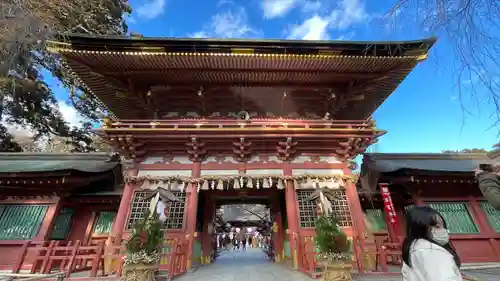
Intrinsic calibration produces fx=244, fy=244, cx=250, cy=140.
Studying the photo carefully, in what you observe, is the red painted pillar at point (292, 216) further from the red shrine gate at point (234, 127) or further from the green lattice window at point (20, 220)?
the green lattice window at point (20, 220)

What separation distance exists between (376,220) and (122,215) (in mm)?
11183

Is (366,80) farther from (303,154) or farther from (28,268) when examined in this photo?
(28,268)

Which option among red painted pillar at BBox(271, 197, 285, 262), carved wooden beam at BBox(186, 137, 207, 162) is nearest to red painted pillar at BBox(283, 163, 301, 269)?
red painted pillar at BBox(271, 197, 285, 262)

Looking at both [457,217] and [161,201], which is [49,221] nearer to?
[161,201]

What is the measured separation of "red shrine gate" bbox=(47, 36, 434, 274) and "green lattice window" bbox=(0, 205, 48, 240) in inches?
156

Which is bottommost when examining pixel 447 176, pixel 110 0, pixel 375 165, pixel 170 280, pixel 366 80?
pixel 170 280

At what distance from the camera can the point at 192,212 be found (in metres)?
9.20

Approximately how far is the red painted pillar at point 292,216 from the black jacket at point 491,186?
6841 mm

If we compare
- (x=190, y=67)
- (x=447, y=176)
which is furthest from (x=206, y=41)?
(x=447, y=176)

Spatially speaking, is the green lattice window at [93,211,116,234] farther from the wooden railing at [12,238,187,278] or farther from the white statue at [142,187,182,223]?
the white statue at [142,187,182,223]

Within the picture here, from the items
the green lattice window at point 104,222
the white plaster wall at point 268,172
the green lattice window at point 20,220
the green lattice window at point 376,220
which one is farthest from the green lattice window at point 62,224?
the green lattice window at point 376,220

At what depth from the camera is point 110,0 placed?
20.8 meters

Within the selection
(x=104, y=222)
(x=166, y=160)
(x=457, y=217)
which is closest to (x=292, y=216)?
(x=166, y=160)

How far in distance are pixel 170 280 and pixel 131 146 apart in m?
5.16
